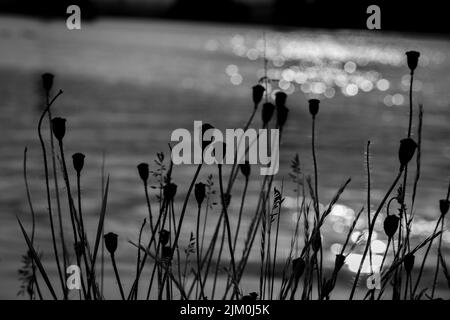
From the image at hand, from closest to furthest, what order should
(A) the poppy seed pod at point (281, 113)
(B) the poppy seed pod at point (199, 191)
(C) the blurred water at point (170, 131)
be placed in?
(B) the poppy seed pod at point (199, 191)
(A) the poppy seed pod at point (281, 113)
(C) the blurred water at point (170, 131)

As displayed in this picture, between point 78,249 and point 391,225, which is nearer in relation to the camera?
point 391,225

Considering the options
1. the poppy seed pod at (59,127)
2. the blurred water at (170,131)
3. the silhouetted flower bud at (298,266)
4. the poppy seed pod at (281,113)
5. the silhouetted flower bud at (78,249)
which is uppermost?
the blurred water at (170,131)

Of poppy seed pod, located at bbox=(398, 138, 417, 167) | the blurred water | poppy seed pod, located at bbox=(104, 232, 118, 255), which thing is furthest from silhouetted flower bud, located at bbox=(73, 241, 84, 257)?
poppy seed pod, located at bbox=(398, 138, 417, 167)

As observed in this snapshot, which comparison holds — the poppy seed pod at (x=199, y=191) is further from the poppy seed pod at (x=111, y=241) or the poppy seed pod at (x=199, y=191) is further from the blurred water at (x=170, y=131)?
the blurred water at (x=170, y=131)

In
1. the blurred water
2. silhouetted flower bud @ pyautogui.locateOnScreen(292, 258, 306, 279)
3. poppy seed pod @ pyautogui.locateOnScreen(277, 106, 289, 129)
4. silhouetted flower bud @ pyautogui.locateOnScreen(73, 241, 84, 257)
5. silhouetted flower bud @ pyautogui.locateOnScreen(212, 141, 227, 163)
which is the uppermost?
the blurred water

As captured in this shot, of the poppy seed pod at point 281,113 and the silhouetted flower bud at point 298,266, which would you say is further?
the poppy seed pod at point 281,113

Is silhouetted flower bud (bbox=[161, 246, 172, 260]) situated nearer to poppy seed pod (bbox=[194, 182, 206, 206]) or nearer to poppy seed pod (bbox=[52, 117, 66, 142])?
poppy seed pod (bbox=[194, 182, 206, 206])

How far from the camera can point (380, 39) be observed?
6875cm

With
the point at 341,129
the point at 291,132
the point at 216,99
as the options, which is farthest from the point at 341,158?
the point at 216,99

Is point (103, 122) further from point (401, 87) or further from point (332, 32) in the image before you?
point (332, 32)

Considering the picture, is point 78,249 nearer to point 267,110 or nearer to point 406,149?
point 267,110

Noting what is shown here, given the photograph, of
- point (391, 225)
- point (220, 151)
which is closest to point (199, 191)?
point (220, 151)

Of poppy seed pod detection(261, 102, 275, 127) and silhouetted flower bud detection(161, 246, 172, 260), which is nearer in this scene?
silhouetted flower bud detection(161, 246, 172, 260)

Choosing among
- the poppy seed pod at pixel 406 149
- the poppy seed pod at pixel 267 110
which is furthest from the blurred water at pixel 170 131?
the poppy seed pod at pixel 406 149
